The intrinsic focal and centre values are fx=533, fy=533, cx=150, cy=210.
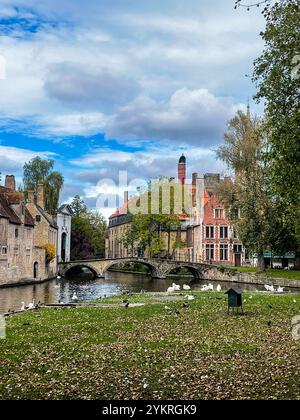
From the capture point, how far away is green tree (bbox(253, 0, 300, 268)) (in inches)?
735

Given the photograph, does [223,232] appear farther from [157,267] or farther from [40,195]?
[40,195]

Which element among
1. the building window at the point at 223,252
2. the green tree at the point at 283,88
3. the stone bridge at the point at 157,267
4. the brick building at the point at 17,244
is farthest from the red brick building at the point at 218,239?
the green tree at the point at 283,88

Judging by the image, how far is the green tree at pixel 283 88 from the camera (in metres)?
18.7

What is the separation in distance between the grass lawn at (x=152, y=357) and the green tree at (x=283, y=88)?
5.64 metres

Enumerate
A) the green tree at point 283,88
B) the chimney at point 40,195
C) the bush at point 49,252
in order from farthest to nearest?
the chimney at point 40,195 → the bush at point 49,252 → the green tree at point 283,88

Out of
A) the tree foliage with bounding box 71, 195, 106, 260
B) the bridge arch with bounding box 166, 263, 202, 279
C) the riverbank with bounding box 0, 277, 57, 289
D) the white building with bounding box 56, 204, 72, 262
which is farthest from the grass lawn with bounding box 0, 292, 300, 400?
the tree foliage with bounding box 71, 195, 106, 260

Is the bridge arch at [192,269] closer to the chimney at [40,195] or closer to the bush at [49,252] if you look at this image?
the bush at [49,252]

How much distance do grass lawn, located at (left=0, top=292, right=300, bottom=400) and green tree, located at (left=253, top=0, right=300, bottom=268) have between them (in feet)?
18.5

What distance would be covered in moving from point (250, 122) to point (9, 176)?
1281 inches


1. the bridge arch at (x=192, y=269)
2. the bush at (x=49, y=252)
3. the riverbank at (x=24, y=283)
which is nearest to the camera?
the riverbank at (x=24, y=283)

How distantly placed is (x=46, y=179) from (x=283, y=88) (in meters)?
72.9

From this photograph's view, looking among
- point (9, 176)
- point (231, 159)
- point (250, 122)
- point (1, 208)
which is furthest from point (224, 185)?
point (9, 176)

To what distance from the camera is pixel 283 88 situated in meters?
20.8
